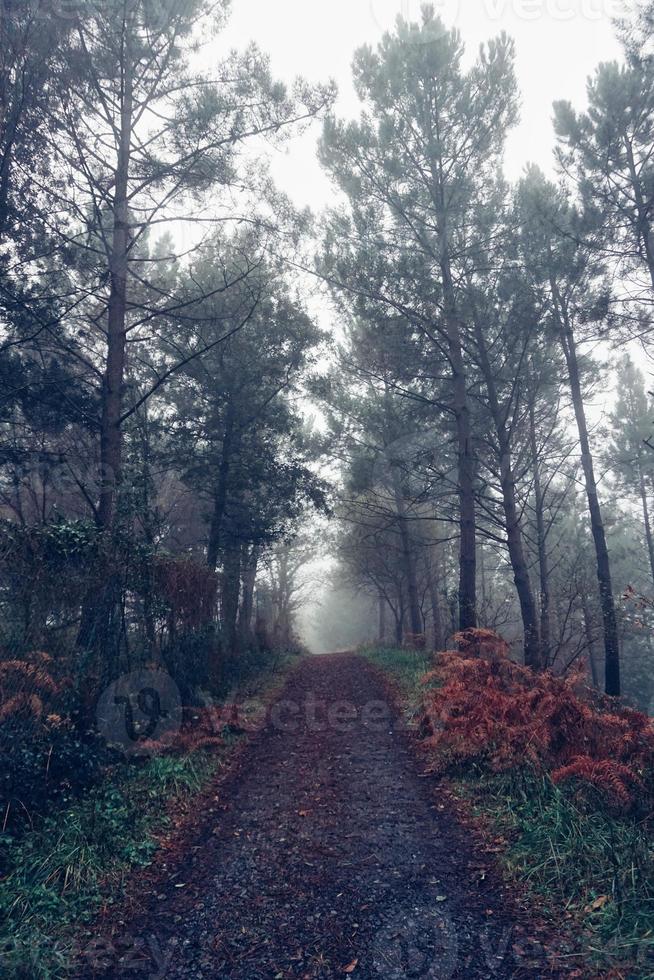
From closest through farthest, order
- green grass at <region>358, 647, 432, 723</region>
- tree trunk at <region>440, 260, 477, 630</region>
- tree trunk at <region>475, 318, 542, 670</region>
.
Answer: green grass at <region>358, 647, 432, 723</region>, tree trunk at <region>440, 260, 477, 630</region>, tree trunk at <region>475, 318, 542, 670</region>

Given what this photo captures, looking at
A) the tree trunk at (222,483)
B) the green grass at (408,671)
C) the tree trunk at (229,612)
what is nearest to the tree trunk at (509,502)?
the green grass at (408,671)

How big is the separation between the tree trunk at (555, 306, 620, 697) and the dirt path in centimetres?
848

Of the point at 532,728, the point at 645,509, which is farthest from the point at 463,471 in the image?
the point at 645,509

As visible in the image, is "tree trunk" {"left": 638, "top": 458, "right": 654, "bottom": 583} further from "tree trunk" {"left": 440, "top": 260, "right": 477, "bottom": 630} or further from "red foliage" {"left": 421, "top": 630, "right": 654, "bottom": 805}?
"red foliage" {"left": 421, "top": 630, "right": 654, "bottom": 805}

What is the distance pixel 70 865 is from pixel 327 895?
181 centimetres

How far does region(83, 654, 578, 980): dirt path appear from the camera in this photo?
11.1 ft

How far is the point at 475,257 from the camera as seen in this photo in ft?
40.8

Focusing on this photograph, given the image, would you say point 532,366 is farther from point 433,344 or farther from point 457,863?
point 457,863

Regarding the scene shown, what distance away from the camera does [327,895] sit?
4.06 m

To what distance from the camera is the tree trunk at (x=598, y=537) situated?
13022 millimetres

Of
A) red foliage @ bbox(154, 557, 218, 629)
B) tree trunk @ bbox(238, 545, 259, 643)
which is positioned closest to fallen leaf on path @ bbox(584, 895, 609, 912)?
red foliage @ bbox(154, 557, 218, 629)

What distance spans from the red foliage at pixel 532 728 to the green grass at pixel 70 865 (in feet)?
9.79

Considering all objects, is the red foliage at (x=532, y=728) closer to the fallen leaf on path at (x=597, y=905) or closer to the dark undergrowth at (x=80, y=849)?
the fallen leaf on path at (x=597, y=905)

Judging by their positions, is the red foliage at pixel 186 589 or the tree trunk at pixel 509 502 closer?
the red foliage at pixel 186 589
